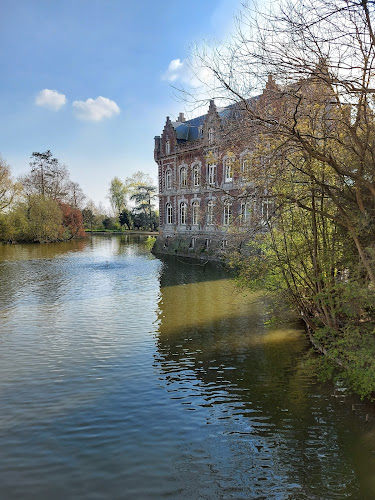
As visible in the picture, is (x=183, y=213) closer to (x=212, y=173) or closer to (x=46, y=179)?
(x=212, y=173)

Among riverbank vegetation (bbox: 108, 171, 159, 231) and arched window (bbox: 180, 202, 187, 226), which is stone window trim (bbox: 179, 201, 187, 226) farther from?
riverbank vegetation (bbox: 108, 171, 159, 231)

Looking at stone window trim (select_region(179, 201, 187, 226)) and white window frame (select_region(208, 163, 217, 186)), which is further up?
white window frame (select_region(208, 163, 217, 186))

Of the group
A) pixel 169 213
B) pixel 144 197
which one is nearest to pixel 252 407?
pixel 169 213

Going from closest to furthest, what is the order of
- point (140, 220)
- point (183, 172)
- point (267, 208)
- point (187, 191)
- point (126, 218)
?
point (267, 208) → point (187, 191) → point (183, 172) → point (140, 220) → point (126, 218)

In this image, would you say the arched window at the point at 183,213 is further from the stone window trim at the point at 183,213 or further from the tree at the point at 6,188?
the tree at the point at 6,188

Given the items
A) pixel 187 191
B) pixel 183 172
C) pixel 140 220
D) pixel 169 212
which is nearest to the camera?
pixel 187 191

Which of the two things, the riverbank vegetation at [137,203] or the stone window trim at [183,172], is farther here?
the riverbank vegetation at [137,203]

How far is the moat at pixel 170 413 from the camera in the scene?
496 centimetres

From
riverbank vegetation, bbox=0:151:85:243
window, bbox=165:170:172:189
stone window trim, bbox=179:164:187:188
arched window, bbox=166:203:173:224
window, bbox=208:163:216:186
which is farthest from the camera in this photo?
riverbank vegetation, bbox=0:151:85:243

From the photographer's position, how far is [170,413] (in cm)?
668

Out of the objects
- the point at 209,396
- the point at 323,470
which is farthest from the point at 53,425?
Result: the point at 323,470

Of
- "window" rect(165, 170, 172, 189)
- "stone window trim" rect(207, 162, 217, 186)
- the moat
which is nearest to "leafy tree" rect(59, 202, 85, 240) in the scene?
"window" rect(165, 170, 172, 189)

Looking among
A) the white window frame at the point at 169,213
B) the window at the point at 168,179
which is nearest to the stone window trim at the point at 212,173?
the window at the point at 168,179

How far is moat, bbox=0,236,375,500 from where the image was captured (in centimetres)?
496
